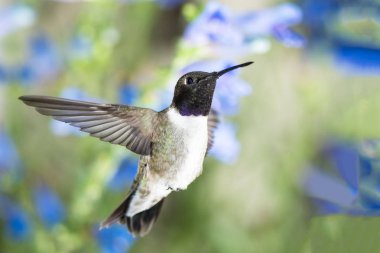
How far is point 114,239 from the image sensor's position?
3.12 ft

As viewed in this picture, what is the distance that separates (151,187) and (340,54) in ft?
1.34

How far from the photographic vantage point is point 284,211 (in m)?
1.07

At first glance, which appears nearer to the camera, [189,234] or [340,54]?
[340,54]

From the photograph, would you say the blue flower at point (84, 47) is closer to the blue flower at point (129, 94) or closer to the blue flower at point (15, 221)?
the blue flower at point (129, 94)

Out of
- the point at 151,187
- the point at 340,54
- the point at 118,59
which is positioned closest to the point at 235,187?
the point at 118,59

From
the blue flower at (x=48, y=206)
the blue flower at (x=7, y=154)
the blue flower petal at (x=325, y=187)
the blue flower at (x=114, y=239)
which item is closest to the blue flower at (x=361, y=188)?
the blue flower petal at (x=325, y=187)

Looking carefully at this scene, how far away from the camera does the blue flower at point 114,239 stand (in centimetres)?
93

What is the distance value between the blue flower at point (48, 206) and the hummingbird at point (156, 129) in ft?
2.01

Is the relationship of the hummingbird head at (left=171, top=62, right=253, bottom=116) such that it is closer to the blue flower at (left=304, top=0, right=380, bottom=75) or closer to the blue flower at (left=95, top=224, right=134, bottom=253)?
the blue flower at (left=304, top=0, right=380, bottom=75)

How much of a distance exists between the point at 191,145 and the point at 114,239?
54 centimetres

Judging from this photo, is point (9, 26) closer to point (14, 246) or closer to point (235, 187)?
point (14, 246)

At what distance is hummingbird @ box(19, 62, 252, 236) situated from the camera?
438 millimetres

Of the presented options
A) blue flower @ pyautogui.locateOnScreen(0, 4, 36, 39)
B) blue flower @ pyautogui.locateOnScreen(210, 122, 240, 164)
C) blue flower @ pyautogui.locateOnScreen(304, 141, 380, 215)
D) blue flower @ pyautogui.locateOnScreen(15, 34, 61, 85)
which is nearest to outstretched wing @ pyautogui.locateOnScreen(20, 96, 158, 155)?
blue flower @ pyautogui.locateOnScreen(304, 141, 380, 215)

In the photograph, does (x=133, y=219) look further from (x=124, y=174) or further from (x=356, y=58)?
(x=124, y=174)
